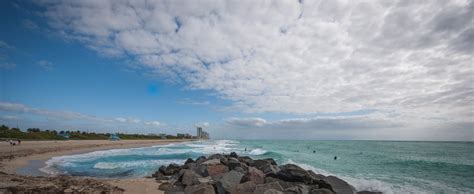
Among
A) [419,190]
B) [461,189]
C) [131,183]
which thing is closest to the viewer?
[131,183]

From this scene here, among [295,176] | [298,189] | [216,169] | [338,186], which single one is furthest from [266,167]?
[298,189]

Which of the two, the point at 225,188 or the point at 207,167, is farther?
the point at 207,167

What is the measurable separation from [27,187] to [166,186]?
14.7 ft

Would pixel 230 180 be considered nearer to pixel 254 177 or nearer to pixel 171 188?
pixel 254 177

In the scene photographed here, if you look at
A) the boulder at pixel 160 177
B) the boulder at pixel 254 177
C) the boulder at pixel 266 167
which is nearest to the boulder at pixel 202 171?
the boulder at pixel 160 177

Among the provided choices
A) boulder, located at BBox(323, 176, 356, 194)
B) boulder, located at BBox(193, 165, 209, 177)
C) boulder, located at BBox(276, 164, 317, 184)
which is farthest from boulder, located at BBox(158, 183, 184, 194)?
boulder, located at BBox(323, 176, 356, 194)

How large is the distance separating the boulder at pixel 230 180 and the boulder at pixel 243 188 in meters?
0.16

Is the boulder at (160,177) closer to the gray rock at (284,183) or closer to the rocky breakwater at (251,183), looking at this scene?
the rocky breakwater at (251,183)

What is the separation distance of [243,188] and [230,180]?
0.76m

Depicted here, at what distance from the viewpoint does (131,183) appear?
1168cm

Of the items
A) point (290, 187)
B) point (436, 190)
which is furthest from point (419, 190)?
point (290, 187)

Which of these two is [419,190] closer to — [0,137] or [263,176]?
[263,176]

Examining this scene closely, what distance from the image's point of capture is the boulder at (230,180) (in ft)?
30.0

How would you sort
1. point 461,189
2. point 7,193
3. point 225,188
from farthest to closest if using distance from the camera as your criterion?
1. point 461,189
2. point 225,188
3. point 7,193
